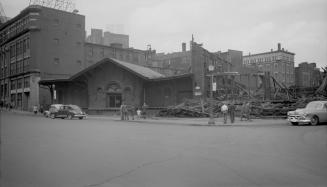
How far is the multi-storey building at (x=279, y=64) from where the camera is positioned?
95062 mm

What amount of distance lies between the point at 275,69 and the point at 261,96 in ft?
190

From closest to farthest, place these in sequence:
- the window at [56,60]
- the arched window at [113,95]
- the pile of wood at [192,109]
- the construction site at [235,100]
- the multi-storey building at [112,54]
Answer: the construction site at [235,100] → the pile of wood at [192,109] → the arched window at [113,95] → the window at [56,60] → the multi-storey building at [112,54]

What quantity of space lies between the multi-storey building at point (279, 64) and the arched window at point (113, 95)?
Answer: 58025 millimetres

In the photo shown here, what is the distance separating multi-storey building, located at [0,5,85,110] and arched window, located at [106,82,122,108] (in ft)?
69.0

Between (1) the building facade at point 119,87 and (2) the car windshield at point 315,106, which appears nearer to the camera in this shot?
(2) the car windshield at point 315,106

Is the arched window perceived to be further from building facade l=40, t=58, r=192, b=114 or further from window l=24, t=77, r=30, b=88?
window l=24, t=77, r=30, b=88

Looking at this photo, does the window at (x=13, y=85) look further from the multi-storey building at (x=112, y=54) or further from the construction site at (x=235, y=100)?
the construction site at (x=235, y=100)

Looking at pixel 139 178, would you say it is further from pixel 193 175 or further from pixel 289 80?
pixel 289 80

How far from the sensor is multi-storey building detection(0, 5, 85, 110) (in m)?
60.9

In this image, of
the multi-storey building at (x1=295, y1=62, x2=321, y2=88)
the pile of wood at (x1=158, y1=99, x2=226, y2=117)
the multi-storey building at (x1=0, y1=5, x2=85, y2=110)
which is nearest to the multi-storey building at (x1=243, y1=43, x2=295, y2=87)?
the multi-storey building at (x1=295, y1=62, x2=321, y2=88)

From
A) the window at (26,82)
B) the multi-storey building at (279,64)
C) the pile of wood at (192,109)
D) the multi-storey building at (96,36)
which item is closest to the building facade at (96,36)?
the multi-storey building at (96,36)

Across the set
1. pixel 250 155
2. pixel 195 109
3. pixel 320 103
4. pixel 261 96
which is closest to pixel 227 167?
pixel 250 155

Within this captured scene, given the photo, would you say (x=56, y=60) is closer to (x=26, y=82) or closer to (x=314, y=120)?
(x=26, y=82)

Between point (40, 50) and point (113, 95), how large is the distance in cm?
2467
